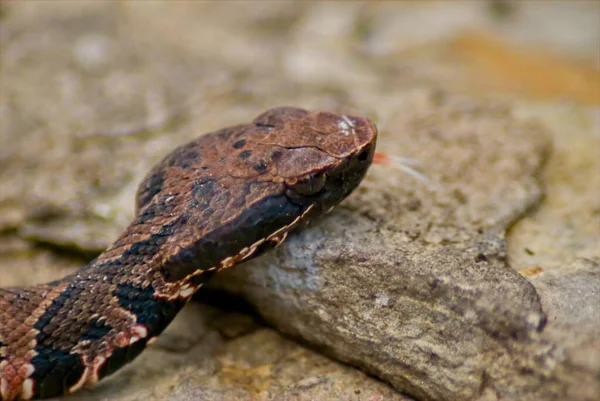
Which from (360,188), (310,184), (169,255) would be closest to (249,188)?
(310,184)

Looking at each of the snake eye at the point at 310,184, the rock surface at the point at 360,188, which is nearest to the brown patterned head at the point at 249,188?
the snake eye at the point at 310,184

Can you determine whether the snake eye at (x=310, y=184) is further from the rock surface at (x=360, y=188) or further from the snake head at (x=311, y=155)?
the rock surface at (x=360, y=188)

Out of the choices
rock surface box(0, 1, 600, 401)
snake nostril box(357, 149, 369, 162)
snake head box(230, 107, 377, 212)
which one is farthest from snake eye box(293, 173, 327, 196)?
rock surface box(0, 1, 600, 401)

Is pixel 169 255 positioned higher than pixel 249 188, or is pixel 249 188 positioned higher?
pixel 249 188

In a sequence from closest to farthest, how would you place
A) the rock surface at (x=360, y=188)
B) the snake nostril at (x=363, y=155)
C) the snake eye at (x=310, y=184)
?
the rock surface at (x=360, y=188)
the snake eye at (x=310, y=184)
the snake nostril at (x=363, y=155)

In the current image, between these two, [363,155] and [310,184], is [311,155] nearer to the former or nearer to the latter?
[310,184]

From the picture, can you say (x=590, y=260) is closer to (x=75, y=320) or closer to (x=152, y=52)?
(x=75, y=320)
